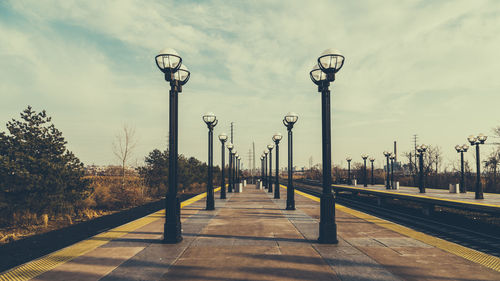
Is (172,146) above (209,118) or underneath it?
underneath

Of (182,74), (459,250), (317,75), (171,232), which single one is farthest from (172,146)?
(459,250)

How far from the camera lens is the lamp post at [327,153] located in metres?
7.68

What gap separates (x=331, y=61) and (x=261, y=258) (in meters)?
→ 5.11

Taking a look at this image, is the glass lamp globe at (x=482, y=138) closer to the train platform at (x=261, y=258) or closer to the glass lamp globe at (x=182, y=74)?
the train platform at (x=261, y=258)

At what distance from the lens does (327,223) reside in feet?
25.3

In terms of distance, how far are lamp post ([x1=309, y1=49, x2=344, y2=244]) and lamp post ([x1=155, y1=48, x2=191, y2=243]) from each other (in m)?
3.71

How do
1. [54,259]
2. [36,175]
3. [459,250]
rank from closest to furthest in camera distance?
1. [54,259]
2. [459,250]
3. [36,175]

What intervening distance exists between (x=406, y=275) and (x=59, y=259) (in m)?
6.73

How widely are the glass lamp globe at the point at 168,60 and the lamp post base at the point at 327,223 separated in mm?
5158

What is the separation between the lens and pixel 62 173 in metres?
13.7

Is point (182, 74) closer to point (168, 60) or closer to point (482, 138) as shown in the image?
point (168, 60)

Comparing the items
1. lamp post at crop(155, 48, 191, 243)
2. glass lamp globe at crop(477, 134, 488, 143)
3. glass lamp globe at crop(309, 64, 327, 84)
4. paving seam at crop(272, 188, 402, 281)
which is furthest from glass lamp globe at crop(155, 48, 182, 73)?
glass lamp globe at crop(477, 134, 488, 143)

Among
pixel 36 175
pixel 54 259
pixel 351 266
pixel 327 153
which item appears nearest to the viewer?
pixel 351 266

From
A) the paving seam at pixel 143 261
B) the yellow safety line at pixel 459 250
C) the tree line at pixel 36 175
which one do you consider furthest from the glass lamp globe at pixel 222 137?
the yellow safety line at pixel 459 250
